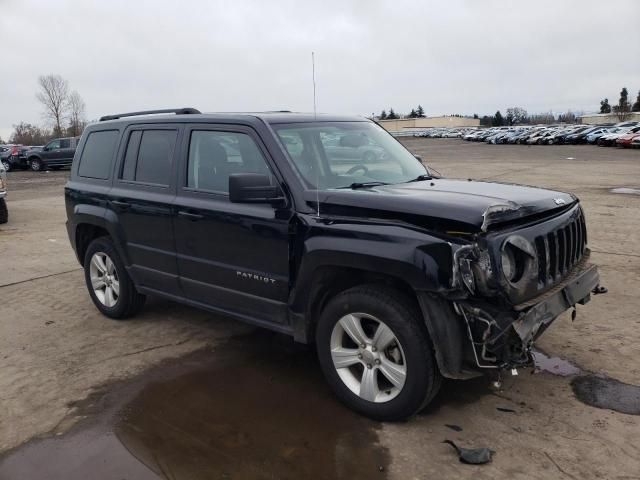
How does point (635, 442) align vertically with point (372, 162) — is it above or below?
below

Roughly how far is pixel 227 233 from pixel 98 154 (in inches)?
87.3

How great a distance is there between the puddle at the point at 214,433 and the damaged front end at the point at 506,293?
906 mm

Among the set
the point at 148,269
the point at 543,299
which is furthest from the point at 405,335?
the point at 148,269

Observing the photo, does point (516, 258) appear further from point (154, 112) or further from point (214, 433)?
point (154, 112)

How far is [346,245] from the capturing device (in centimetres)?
359

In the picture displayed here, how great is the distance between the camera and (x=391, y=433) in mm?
3529

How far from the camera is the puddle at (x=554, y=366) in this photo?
429 centimetres

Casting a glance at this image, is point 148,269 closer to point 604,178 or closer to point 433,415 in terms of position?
point 433,415

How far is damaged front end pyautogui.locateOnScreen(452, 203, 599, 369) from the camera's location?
3191 mm

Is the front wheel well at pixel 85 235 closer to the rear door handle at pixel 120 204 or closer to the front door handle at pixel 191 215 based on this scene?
the rear door handle at pixel 120 204

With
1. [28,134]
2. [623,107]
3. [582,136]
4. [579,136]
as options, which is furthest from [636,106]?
[28,134]

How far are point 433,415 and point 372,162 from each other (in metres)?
2.02

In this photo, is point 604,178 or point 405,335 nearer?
point 405,335

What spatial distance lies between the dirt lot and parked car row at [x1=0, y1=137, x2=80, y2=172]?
91.2ft
